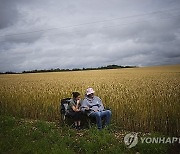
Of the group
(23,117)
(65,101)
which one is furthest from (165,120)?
(23,117)

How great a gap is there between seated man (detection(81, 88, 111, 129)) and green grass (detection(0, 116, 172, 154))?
13.7 inches

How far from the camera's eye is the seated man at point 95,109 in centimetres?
679

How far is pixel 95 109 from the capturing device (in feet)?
23.5

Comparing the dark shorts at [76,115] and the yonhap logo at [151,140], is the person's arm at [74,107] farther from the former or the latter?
the yonhap logo at [151,140]

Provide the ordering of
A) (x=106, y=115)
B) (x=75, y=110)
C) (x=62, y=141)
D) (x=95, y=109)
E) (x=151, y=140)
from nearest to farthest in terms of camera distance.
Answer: (x=151, y=140), (x=62, y=141), (x=106, y=115), (x=95, y=109), (x=75, y=110)

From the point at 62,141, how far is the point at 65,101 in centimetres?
229

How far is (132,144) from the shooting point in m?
5.48

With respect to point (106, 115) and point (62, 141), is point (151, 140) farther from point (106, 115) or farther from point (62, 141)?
point (62, 141)

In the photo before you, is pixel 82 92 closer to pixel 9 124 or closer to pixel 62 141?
pixel 9 124

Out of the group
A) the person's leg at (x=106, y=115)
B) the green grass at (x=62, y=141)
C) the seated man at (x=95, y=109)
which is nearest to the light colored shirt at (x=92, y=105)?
the seated man at (x=95, y=109)

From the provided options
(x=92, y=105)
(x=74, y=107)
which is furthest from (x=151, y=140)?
(x=74, y=107)

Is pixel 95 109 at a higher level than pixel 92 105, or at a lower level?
lower

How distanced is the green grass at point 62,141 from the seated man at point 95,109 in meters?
0.35

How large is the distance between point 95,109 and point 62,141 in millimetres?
1678
